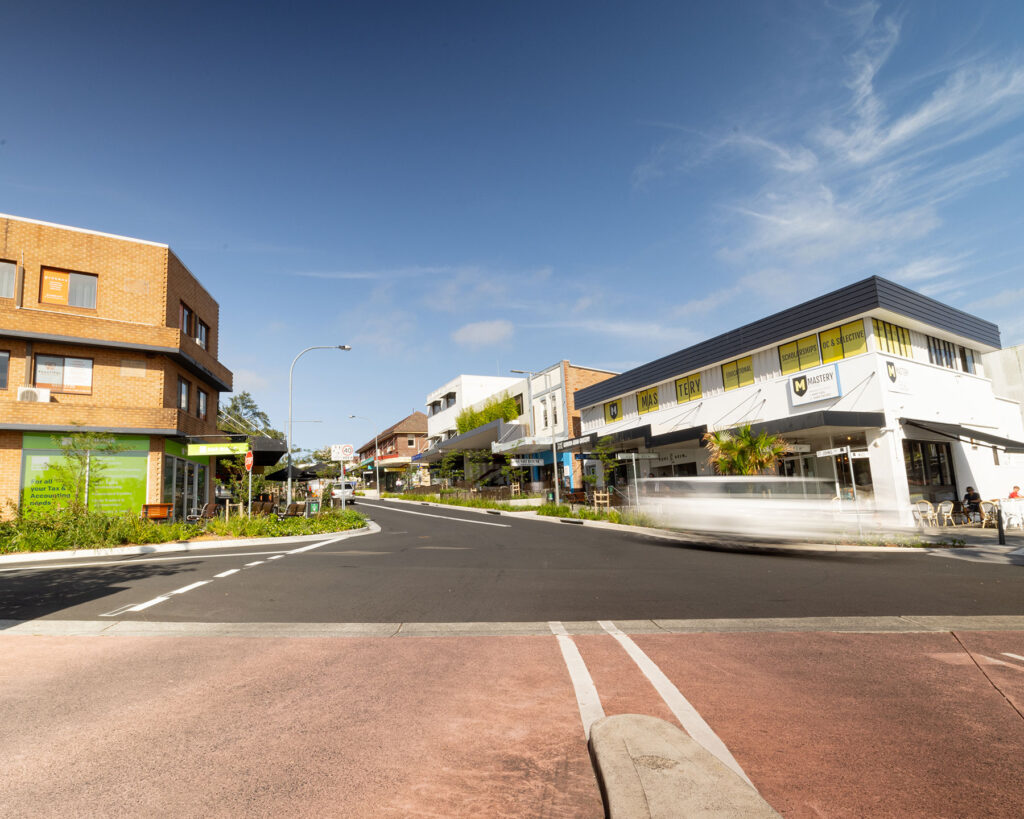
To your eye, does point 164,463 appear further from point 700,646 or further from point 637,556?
point 700,646

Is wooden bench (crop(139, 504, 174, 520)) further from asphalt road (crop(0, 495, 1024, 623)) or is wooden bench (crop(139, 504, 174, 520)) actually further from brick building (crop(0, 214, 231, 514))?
asphalt road (crop(0, 495, 1024, 623))

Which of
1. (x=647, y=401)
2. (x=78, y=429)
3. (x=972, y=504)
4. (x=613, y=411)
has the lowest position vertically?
(x=972, y=504)

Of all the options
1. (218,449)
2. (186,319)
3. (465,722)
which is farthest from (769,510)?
(186,319)

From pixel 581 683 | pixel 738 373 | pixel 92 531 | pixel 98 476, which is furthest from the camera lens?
pixel 738 373

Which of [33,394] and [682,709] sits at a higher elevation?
[33,394]

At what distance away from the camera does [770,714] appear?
418 cm

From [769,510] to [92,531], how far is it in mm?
17650

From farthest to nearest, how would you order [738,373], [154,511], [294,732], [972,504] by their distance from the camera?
[738,373] → [972,504] → [154,511] → [294,732]

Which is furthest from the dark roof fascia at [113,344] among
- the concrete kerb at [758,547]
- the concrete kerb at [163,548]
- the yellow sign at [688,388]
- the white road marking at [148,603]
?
the yellow sign at [688,388]

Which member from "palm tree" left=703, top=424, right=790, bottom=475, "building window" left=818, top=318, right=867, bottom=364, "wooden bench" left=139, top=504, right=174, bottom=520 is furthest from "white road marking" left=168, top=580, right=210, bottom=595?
"building window" left=818, top=318, right=867, bottom=364

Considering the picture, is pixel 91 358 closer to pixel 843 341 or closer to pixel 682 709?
pixel 682 709

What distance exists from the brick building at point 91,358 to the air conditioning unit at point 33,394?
3 cm

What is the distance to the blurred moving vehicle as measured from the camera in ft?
44.4

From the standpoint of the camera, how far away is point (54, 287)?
21578 millimetres
